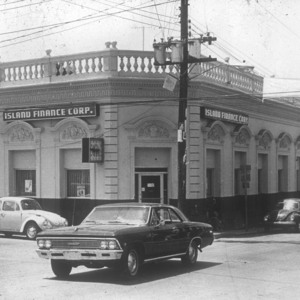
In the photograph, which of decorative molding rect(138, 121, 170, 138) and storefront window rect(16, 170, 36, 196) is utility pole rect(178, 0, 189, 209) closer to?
decorative molding rect(138, 121, 170, 138)

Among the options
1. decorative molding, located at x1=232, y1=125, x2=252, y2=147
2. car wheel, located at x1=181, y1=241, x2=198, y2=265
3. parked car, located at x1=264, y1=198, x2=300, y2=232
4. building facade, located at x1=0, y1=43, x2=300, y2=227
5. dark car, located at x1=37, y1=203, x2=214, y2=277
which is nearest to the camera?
dark car, located at x1=37, y1=203, x2=214, y2=277

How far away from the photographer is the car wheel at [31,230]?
22188 millimetres

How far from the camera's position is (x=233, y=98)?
28.3 meters

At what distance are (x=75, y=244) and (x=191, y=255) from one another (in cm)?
356

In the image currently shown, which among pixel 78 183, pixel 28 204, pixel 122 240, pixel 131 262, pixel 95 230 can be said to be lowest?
pixel 131 262

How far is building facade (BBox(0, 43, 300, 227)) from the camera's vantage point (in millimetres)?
24547

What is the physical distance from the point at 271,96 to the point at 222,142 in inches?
231

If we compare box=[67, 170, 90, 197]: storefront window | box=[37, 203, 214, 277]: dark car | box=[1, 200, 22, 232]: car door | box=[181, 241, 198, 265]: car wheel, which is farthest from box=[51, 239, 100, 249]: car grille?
box=[67, 170, 90, 197]: storefront window

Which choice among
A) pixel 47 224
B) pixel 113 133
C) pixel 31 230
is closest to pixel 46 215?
pixel 47 224

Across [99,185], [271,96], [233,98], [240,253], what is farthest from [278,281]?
[271,96]

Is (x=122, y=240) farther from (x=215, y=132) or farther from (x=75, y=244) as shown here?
(x=215, y=132)

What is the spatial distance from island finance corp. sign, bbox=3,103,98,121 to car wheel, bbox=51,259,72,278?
41.0ft

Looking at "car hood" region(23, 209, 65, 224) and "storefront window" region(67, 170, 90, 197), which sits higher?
"storefront window" region(67, 170, 90, 197)

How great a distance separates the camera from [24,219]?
73.6ft
